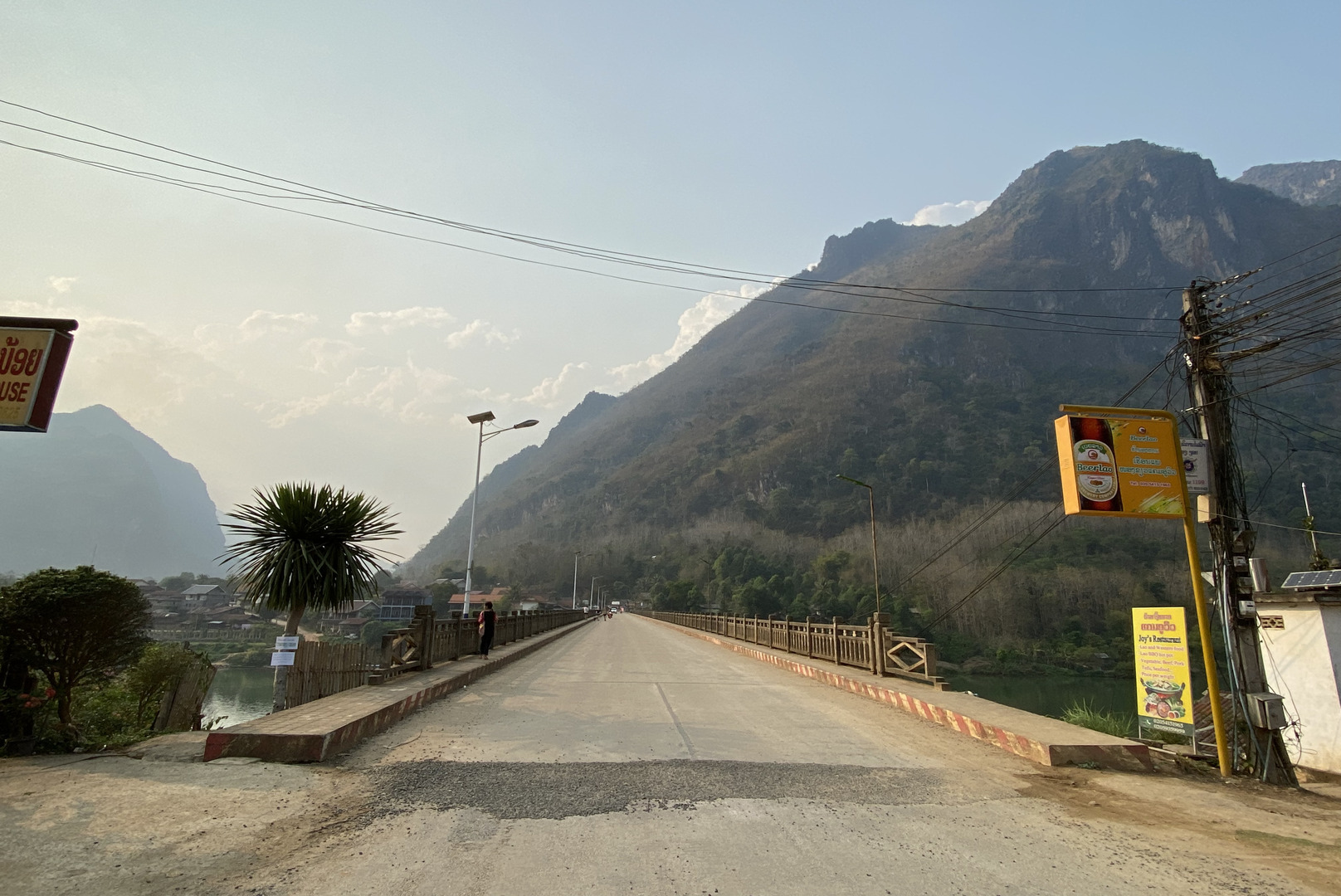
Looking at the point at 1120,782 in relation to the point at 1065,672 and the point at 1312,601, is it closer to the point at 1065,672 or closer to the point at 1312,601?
the point at 1312,601

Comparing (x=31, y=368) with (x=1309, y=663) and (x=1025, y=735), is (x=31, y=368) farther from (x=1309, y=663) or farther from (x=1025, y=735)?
(x=1309, y=663)

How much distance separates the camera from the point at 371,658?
13000mm

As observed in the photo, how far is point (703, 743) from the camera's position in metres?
7.69

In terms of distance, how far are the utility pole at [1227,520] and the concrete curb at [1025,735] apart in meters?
1.33

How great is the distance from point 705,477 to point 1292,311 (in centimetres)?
17116

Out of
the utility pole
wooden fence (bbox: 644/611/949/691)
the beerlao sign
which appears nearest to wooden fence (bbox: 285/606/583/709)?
the beerlao sign

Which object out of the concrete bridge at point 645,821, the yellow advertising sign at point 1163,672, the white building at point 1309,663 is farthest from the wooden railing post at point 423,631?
the white building at point 1309,663

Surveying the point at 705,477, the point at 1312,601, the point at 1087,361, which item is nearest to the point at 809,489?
the point at 705,477

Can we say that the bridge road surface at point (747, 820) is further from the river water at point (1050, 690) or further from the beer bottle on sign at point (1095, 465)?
the river water at point (1050, 690)

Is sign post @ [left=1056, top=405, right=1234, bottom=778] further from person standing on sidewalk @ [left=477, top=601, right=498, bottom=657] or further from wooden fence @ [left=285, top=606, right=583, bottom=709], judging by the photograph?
person standing on sidewalk @ [left=477, top=601, right=498, bottom=657]

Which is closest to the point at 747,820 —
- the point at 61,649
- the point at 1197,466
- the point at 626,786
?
the point at 626,786

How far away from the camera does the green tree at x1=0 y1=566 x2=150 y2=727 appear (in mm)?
7445

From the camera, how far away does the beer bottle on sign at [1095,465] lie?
8.19 meters

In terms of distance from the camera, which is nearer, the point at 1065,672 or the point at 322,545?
the point at 322,545
